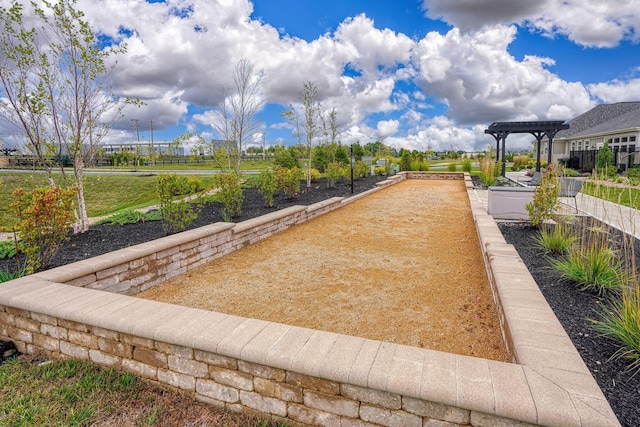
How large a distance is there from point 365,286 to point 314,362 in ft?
7.46

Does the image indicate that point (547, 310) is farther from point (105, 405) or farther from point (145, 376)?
point (105, 405)

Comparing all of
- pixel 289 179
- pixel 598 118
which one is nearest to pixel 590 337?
pixel 289 179

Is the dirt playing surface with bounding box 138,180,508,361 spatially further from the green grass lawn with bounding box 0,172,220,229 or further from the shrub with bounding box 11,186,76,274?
the green grass lawn with bounding box 0,172,220,229

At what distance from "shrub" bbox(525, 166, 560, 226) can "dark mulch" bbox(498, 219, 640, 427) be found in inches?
52.3

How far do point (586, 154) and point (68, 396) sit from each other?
87.2ft

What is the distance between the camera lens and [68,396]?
2.24 metres

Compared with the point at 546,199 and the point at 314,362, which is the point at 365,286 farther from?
the point at 546,199

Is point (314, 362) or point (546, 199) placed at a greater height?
point (546, 199)

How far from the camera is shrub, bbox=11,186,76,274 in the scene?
391 centimetres

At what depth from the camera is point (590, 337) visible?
253cm

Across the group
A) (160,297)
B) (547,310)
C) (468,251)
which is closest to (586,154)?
(468,251)

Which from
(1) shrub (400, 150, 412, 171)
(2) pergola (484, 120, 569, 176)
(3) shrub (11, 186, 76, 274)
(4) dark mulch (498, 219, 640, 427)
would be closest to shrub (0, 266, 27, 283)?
(3) shrub (11, 186, 76, 274)

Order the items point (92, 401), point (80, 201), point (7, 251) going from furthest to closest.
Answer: point (80, 201)
point (7, 251)
point (92, 401)

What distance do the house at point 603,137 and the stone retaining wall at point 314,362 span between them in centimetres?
1466
